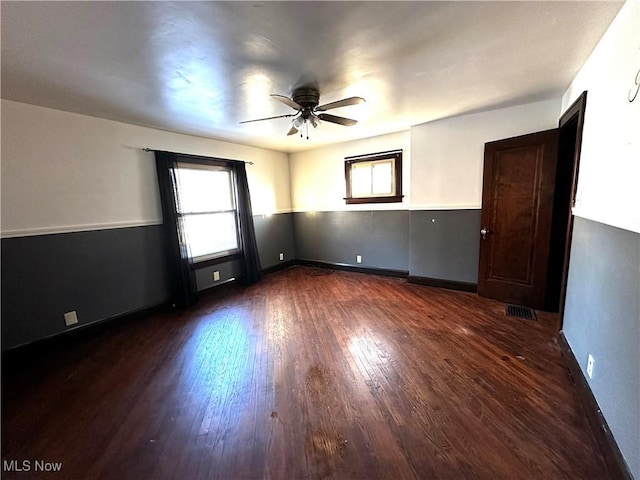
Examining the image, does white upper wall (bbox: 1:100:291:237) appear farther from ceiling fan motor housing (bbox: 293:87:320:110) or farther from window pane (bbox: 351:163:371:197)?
window pane (bbox: 351:163:371:197)

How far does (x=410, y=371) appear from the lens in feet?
6.81

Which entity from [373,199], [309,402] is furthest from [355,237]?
[309,402]

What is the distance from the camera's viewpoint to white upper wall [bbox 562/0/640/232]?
4.41 feet

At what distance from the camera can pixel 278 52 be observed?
1.80 metres

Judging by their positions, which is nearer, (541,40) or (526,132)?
(541,40)

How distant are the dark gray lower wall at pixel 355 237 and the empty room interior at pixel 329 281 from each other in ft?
0.34

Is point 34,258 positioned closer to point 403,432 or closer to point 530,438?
point 403,432

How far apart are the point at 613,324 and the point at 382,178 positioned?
3.42 meters

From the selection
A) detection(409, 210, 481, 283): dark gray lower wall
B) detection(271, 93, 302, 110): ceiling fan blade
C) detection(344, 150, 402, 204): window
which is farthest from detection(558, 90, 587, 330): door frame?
detection(271, 93, 302, 110): ceiling fan blade

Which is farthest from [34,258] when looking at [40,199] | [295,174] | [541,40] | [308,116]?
[541,40]

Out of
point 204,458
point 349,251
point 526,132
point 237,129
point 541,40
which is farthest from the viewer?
point 349,251

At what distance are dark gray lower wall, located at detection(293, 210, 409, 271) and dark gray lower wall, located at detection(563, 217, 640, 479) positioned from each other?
2480 millimetres

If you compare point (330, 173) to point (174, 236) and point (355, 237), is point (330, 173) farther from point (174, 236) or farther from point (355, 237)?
point (174, 236)

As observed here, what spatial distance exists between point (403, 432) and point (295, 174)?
476cm
